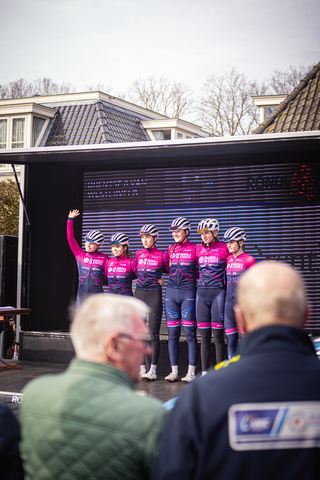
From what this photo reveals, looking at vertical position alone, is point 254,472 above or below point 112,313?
below

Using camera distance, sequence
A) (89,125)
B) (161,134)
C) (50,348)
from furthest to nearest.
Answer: (161,134) < (89,125) < (50,348)

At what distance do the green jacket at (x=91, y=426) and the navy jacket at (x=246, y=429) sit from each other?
0.12 meters

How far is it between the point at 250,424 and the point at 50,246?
829 centimetres

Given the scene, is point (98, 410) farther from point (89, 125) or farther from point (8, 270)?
point (89, 125)

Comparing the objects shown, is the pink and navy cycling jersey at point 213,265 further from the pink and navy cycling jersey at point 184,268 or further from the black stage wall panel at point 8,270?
the black stage wall panel at point 8,270

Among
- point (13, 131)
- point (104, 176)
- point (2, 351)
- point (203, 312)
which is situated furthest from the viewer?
point (13, 131)

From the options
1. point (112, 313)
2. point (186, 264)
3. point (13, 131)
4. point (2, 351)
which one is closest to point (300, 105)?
point (186, 264)

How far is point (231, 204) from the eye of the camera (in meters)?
9.02

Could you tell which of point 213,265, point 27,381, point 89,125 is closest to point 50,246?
point 27,381

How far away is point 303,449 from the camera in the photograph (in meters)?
1.33

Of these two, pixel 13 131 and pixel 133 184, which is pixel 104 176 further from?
pixel 13 131

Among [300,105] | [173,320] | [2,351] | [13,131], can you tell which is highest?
[13,131]

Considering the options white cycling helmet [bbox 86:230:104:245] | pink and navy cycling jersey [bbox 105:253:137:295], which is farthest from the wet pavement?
white cycling helmet [bbox 86:230:104:245]

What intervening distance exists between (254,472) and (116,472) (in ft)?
1.32
